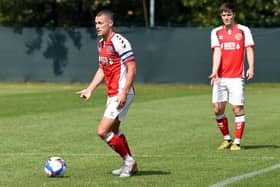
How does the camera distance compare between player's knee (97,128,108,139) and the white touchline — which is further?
player's knee (97,128,108,139)

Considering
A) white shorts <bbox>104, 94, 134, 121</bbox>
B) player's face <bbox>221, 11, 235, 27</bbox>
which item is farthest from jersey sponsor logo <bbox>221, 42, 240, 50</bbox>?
white shorts <bbox>104, 94, 134, 121</bbox>

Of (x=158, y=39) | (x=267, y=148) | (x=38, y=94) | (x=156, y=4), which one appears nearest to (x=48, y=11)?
(x=156, y=4)

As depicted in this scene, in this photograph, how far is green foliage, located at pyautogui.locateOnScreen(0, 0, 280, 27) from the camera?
39438 mm

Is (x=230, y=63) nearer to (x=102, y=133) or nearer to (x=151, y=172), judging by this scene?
(x=151, y=172)

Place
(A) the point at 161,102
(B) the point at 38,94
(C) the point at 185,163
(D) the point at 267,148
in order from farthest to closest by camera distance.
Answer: (B) the point at 38,94
(A) the point at 161,102
(D) the point at 267,148
(C) the point at 185,163

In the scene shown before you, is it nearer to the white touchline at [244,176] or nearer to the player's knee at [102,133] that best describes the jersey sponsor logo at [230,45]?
the white touchline at [244,176]

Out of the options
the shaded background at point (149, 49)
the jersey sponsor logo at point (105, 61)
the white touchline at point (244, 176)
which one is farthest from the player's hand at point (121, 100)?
the shaded background at point (149, 49)

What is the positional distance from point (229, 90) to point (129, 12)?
3041cm

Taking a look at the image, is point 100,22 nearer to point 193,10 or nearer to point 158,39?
point 158,39

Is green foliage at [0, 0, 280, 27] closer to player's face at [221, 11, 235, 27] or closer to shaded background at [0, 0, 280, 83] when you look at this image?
shaded background at [0, 0, 280, 83]

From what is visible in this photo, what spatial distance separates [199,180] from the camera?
1005 centimetres

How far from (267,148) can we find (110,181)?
406 cm

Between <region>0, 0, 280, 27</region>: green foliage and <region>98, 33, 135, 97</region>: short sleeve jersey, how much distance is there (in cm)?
2716

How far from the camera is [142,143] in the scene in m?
14.3
